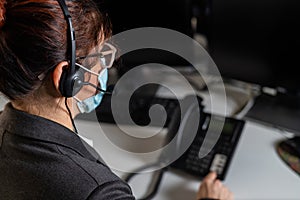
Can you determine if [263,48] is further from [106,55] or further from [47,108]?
[47,108]

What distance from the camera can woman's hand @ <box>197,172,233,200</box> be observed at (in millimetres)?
1081

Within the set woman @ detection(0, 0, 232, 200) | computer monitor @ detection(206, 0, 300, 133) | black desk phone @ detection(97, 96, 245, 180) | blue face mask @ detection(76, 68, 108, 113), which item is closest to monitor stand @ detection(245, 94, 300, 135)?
computer monitor @ detection(206, 0, 300, 133)

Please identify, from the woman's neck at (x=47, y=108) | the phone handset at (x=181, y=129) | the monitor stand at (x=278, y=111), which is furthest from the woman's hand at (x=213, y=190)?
the woman's neck at (x=47, y=108)

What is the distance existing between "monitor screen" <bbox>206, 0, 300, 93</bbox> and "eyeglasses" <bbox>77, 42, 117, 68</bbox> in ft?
1.78

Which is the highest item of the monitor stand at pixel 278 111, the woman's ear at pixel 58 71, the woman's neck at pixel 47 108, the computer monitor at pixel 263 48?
the woman's ear at pixel 58 71

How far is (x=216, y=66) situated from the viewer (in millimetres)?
1450

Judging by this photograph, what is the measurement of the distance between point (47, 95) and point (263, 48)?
781mm

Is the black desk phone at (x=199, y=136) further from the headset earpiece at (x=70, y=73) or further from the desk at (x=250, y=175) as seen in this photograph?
the headset earpiece at (x=70, y=73)

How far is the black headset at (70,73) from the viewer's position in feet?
2.32

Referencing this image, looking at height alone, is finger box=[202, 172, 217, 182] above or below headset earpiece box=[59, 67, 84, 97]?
below

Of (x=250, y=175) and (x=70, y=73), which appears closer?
(x=70, y=73)

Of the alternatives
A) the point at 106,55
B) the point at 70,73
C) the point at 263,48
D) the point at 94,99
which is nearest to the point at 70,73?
the point at 70,73

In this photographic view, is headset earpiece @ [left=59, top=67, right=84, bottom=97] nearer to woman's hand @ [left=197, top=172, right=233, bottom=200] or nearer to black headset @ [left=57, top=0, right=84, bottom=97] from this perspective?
black headset @ [left=57, top=0, right=84, bottom=97]

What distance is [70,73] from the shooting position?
75 cm
